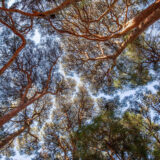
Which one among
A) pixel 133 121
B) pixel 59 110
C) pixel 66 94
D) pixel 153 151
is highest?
pixel 66 94

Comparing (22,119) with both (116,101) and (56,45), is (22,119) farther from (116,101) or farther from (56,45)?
(116,101)

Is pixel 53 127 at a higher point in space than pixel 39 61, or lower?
lower

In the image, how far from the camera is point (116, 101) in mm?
6355

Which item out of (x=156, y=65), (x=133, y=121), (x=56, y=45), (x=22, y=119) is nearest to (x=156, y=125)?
(x=133, y=121)

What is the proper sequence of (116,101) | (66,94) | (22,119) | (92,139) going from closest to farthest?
(92,139) → (116,101) → (22,119) → (66,94)

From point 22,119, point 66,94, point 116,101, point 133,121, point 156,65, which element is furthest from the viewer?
point 66,94

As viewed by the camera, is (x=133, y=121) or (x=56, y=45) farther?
(x=56, y=45)

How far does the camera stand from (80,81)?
7.76 m

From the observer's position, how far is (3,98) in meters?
6.38

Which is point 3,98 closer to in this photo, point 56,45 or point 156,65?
point 56,45

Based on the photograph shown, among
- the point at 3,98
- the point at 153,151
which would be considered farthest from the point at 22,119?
the point at 153,151

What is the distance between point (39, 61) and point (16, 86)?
5.93 feet

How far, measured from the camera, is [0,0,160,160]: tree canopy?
14.5ft

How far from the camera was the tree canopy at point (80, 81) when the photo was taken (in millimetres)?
4414
